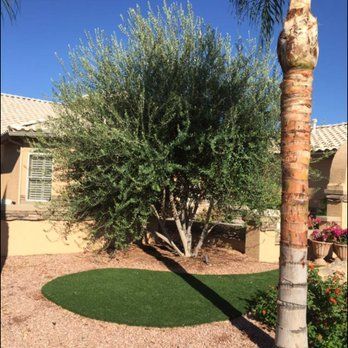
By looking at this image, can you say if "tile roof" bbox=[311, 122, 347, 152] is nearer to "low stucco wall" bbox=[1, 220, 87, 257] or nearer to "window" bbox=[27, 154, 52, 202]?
"low stucco wall" bbox=[1, 220, 87, 257]

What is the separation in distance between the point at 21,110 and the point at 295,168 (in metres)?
15.9

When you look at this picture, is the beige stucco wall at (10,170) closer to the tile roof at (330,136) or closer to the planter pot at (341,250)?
the planter pot at (341,250)

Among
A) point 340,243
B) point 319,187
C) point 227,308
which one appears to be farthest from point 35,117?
point 227,308

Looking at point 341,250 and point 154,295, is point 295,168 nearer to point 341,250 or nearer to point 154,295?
point 154,295

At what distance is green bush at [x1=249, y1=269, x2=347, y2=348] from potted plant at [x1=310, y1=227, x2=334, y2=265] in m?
3.82

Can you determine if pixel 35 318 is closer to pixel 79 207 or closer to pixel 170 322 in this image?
pixel 170 322

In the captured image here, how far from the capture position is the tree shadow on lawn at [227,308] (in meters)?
5.20

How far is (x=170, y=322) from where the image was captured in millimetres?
Result: 5551

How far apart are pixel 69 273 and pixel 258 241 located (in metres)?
4.44

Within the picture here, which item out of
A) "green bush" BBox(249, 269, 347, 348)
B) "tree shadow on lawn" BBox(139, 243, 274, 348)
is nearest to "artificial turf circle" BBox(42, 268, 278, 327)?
"tree shadow on lawn" BBox(139, 243, 274, 348)

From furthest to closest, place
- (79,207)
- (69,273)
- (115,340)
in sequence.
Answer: (79,207) → (69,273) → (115,340)

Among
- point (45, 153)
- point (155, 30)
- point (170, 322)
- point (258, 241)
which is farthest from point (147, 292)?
point (155, 30)

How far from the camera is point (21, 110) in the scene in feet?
57.9

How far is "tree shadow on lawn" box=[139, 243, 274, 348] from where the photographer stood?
5.20 meters
